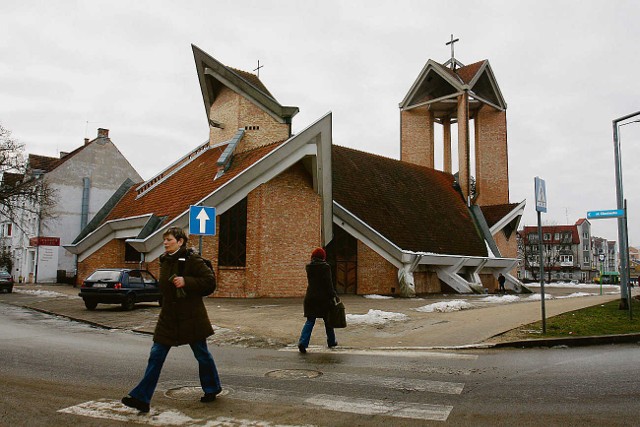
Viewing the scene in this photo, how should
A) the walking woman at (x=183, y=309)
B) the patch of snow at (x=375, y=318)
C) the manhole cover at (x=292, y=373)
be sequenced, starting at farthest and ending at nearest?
the patch of snow at (x=375, y=318)
the manhole cover at (x=292, y=373)
the walking woman at (x=183, y=309)

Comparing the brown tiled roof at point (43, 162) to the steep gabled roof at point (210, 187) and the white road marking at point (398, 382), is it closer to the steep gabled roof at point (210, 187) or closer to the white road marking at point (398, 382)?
the steep gabled roof at point (210, 187)

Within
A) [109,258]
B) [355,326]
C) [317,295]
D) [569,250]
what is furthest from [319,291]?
[569,250]

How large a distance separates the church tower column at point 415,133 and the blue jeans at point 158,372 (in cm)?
3928

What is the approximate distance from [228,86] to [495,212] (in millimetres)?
21563

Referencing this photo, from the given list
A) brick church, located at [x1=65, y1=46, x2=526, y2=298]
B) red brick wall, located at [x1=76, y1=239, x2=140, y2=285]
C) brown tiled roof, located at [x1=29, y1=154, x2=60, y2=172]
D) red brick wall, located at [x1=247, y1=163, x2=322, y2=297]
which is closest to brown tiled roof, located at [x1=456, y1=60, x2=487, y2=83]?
brick church, located at [x1=65, y1=46, x2=526, y2=298]

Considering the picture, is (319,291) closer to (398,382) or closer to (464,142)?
(398,382)

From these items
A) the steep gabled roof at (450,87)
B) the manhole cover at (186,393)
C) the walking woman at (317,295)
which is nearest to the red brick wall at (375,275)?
the walking woman at (317,295)

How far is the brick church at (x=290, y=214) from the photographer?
69.7ft

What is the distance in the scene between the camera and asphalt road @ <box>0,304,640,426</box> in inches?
189

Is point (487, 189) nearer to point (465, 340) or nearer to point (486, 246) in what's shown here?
point (486, 246)

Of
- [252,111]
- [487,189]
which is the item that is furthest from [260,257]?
[487,189]

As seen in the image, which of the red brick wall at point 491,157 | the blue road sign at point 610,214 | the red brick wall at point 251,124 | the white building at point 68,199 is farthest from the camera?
the red brick wall at point 491,157

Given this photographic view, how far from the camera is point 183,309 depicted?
5.21 meters

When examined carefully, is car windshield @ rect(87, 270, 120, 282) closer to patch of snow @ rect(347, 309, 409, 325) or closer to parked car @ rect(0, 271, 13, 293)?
patch of snow @ rect(347, 309, 409, 325)
